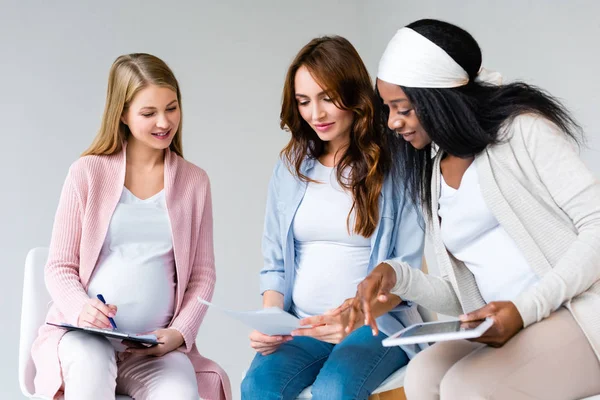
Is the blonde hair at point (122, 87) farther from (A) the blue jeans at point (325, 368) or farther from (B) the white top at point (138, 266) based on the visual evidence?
(A) the blue jeans at point (325, 368)

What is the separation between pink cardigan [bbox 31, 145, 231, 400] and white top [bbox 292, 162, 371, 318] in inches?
11.6

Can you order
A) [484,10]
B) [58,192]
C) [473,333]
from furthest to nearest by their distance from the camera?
[58,192] → [484,10] → [473,333]

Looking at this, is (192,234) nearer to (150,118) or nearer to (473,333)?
(150,118)

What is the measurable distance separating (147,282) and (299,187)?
19.8 inches

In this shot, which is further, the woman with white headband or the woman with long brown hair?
the woman with long brown hair

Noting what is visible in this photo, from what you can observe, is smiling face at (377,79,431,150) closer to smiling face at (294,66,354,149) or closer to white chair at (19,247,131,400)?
smiling face at (294,66,354,149)

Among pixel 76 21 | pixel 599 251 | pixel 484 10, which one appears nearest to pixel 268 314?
pixel 599 251

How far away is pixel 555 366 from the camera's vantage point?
143 cm

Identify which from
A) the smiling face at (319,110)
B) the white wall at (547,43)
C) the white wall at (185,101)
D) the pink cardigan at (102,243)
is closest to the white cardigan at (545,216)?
the smiling face at (319,110)

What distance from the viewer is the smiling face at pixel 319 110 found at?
2104 mm

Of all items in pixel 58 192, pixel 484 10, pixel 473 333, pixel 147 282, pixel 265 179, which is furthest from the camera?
pixel 265 179

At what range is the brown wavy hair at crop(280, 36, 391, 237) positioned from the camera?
6.84 ft

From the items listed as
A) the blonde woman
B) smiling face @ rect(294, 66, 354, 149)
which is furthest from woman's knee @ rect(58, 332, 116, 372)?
smiling face @ rect(294, 66, 354, 149)

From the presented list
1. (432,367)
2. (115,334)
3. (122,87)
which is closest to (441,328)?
(432,367)
